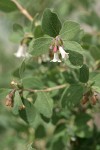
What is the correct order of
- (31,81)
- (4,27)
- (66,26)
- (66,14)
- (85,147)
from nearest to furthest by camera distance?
1. (66,26)
2. (31,81)
3. (85,147)
4. (66,14)
5. (4,27)

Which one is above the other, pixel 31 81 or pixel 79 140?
pixel 31 81

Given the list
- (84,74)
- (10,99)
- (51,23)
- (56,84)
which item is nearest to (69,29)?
(51,23)

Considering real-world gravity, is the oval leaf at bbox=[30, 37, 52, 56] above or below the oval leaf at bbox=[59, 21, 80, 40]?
below

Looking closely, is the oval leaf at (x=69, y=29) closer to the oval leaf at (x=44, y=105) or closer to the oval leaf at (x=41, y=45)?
the oval leaf at (x=41, y=45)

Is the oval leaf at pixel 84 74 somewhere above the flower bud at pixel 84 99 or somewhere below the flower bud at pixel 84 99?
above

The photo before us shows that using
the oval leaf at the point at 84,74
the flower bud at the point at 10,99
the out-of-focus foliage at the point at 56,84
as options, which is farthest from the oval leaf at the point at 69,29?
the flower bud at the point at 10,99

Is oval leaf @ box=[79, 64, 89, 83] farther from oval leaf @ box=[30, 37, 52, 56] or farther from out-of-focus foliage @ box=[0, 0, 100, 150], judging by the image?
oval leaf @ box=[30, 37, 52, 56]

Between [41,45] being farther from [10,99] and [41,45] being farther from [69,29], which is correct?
[10,99]

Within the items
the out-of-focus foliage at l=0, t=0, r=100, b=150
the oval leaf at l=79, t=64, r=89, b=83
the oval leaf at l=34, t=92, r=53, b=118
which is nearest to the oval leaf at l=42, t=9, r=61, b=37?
the out-of-focus foliage at l=0, t=0, r=100, b=150

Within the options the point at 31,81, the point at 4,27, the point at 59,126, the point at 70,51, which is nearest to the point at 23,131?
the point at 59,126

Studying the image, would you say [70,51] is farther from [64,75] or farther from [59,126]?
[59,126]

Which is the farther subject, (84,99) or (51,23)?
(84,99)
